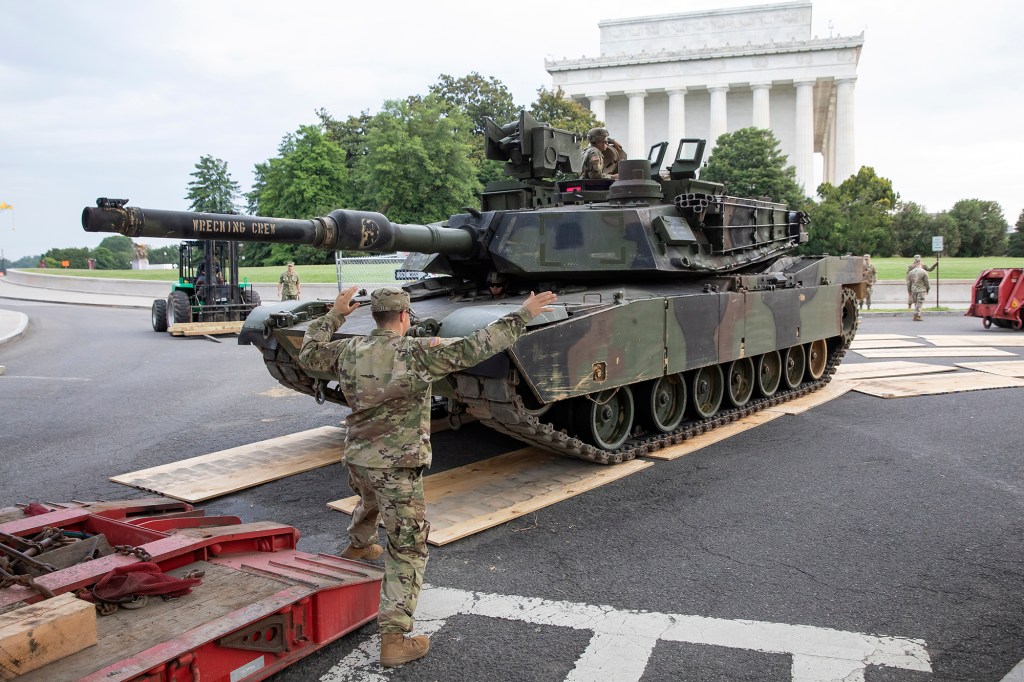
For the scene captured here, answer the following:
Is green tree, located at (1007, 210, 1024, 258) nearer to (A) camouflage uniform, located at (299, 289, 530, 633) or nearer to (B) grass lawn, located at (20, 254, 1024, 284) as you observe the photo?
(B) grass lawn, located at (20, 254, 1024, 284)

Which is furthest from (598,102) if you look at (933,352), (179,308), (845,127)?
(933,352)

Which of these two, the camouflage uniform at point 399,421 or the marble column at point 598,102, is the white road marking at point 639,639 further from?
the marble column at point 598,102

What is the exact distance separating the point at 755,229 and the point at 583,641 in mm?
7058

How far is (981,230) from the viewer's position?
5134cm

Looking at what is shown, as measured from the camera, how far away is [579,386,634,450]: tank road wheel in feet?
24.8

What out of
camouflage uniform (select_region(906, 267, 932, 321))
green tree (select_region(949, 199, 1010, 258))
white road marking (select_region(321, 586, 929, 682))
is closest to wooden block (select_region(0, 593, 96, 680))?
white road marking (select_region(321, 586, 929, 682))

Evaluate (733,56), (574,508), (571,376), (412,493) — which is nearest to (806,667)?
(412,493)

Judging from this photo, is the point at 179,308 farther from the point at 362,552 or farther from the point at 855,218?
the point at 855,218

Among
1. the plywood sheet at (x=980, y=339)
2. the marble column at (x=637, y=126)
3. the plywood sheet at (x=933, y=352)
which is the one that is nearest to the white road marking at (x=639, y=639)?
the plywood sheet at (x=933, y=352)

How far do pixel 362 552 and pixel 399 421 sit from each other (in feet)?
4.62

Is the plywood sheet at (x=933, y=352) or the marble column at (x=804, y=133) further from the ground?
the marble column at (x=804, y=133)

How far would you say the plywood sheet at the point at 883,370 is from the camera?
502 inches

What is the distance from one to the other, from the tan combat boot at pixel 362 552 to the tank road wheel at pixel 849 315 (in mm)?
8813

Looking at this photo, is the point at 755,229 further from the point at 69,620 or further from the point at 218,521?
the point at 69,620
